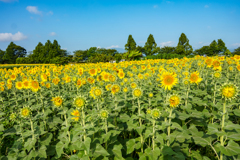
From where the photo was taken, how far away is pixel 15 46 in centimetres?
8331

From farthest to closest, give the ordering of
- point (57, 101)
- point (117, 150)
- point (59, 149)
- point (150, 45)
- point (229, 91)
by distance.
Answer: point (150, 45), point (57, 101), point (117, 150), point (59, 149), point (229, 91)

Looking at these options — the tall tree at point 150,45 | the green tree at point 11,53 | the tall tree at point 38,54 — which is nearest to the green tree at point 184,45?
the tall tree at point 150,45

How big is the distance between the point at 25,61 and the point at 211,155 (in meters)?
73.5

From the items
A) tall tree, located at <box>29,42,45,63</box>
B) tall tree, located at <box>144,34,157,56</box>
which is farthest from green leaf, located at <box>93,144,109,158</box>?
tall tree, located at <box>29,42,45,63</box>

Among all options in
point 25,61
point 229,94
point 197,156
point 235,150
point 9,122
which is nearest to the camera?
point 235,150

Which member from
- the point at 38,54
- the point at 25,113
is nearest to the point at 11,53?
the point at 38,54

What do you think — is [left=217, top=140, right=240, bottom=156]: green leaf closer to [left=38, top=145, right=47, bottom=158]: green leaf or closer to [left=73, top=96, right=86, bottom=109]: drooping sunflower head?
[left=73, top=96, right=86, bottom=109]: drooping sunflower head

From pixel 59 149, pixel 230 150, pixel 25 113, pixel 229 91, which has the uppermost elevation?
pixel 229 91

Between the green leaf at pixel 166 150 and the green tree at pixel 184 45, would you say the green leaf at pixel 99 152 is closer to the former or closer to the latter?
the green leaf at pixel 166 150

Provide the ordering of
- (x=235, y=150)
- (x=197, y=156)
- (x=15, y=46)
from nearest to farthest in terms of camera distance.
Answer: (x=235, y=150)
(x=197, y=156)
(x=15, y=46)

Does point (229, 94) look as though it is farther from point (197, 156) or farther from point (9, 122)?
point (9, 122)

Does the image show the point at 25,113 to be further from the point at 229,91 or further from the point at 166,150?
the point at 229,91

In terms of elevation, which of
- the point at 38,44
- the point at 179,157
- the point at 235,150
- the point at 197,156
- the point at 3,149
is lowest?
the point at 3,149

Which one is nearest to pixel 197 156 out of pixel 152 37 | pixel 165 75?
pixel 165 75
